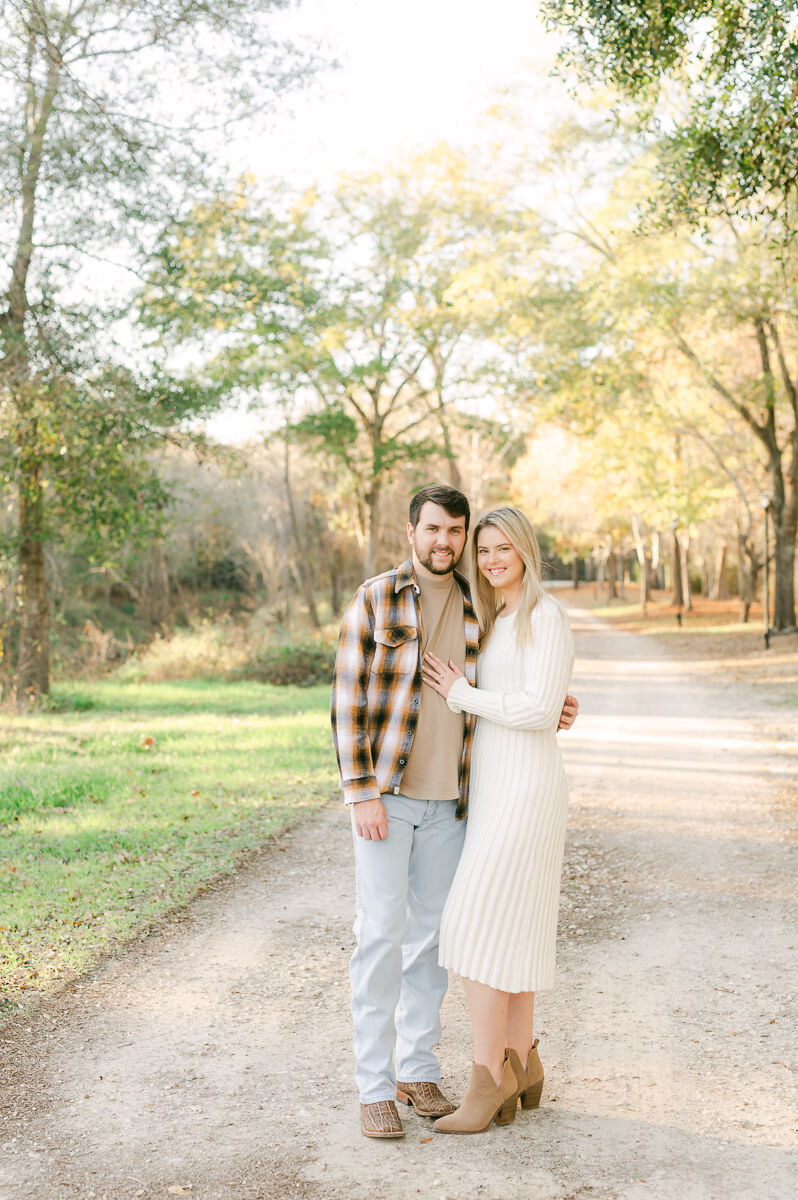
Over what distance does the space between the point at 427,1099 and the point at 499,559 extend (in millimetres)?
1882

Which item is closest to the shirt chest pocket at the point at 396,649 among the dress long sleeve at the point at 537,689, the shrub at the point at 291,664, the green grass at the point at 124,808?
the dress long sleeve at the point at 537,689

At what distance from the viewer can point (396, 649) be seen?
143 inches

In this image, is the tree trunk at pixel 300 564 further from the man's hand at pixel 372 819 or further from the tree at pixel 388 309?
the man's hand at pixel 372 819

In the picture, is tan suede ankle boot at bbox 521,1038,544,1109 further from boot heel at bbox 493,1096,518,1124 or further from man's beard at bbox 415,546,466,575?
man's beard at bbox 415,546,466,575

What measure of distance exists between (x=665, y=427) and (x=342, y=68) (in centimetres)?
1620

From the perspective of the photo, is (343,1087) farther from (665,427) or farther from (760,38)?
(665,427)

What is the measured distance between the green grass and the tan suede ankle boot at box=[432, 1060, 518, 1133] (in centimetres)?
222

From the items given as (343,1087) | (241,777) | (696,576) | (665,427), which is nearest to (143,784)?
(241,777)

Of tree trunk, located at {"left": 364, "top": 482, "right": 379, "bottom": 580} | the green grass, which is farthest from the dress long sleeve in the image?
tree trunk, located at {"left": 364, "top": 482, "right": 379, "bottom": 580}

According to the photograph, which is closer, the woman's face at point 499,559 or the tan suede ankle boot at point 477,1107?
the tan suede ankle boot at point 477,1107

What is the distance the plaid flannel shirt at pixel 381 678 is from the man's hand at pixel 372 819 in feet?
0.19

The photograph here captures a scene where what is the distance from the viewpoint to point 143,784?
9.40 meters

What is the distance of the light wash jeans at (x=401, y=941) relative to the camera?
358 centimetres

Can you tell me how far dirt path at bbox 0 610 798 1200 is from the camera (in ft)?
10.7
